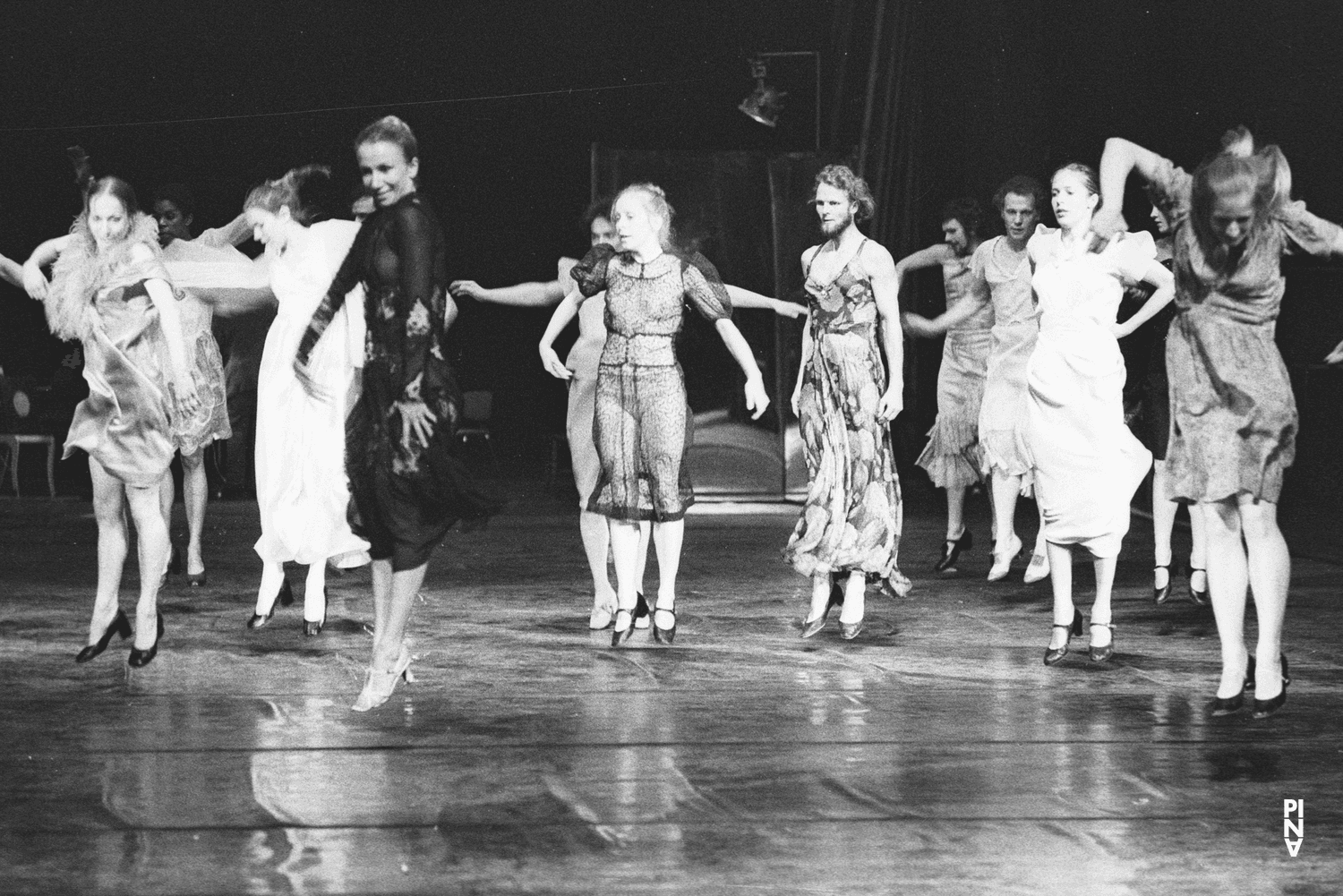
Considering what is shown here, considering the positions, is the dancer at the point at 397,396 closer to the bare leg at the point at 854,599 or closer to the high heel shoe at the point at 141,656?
the high heel shoe at the point at 141,656

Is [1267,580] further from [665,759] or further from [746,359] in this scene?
[746,359]

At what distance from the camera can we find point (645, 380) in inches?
227

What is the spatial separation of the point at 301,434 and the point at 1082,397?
2547mm

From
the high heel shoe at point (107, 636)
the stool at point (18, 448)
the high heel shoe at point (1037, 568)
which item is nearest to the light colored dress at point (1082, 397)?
the high heel shoe at point (1037, 568)

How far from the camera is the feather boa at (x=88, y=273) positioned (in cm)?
527

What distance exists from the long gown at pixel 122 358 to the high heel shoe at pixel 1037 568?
3665 mm

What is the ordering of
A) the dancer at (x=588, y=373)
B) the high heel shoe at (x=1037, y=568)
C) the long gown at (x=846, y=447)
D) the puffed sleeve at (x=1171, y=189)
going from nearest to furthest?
the puffed sleeve at (x=1171, y=189) < the long gown at (x=846, y=447) < the dancer at (x=588, y=373) < the high heel shoe at (x=1037, y=568)

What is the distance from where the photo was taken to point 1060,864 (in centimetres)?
327

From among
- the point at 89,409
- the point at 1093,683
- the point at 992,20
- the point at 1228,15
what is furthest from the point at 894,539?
the point at 992,20

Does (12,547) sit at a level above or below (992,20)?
below

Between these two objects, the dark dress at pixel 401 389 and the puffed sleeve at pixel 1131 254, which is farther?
the puffed sleeve at pixel 1131 254

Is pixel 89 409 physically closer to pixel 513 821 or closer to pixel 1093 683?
pixel 513 821

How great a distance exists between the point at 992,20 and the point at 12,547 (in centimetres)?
643

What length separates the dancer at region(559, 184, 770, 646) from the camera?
225 inches
